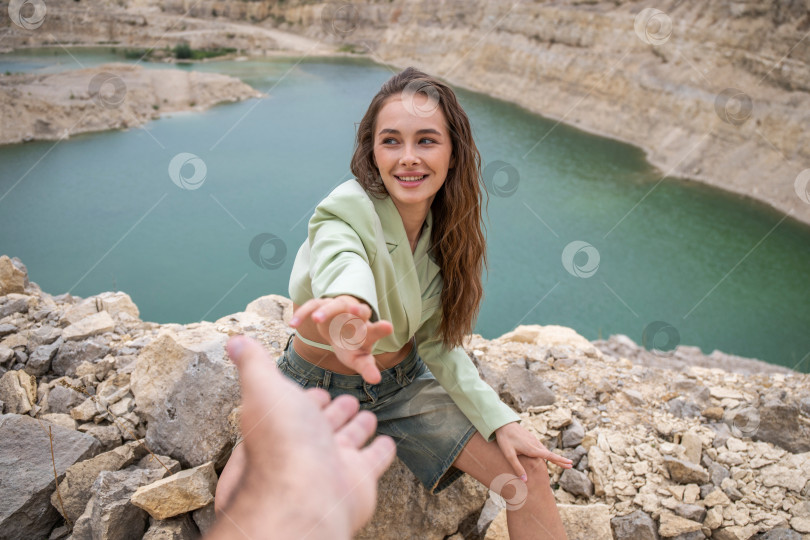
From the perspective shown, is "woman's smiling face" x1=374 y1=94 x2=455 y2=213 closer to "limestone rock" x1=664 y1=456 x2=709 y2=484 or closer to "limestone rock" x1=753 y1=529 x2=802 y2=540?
"limestone rock" x1=664 y1=456 x2=709 y2=484

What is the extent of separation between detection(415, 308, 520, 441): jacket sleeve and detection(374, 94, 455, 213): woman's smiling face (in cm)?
54

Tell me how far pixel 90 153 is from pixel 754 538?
15025 mm

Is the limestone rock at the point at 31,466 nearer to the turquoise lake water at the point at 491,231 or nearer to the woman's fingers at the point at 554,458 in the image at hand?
the woman's fingers at the point at 554,458

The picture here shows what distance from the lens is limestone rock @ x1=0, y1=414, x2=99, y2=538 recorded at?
2018 millimetres

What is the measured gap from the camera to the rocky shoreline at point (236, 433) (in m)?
2.08

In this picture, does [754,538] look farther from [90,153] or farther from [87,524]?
[90,153]

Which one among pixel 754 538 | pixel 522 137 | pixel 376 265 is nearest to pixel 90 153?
pixel 522 137

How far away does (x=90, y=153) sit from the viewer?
43.4 feet

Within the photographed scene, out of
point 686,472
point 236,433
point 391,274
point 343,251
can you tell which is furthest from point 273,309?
point 686,472

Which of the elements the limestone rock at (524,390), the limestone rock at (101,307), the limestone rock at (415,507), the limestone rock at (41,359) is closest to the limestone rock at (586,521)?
the limestone rock at (415,507)

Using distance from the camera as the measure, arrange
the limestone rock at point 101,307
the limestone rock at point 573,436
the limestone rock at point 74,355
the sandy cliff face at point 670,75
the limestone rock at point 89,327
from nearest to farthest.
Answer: the limestone rock at point 573,436 < the limestone rock at point 74,355 < the limestone rock at point 89,327 < the limestone rock at point 101,307 < the sandy cliff face at point 670,75

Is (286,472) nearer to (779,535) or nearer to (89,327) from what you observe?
(779,535)

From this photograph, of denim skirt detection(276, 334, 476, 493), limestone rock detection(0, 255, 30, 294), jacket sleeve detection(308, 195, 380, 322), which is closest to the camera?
jacket sleeve detection(308, 195, 380, 322)

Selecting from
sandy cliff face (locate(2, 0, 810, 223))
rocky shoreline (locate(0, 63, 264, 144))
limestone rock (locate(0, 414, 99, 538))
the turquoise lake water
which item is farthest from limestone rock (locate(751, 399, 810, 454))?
rocky shoreline (locate(0, 63, 264, 144))
